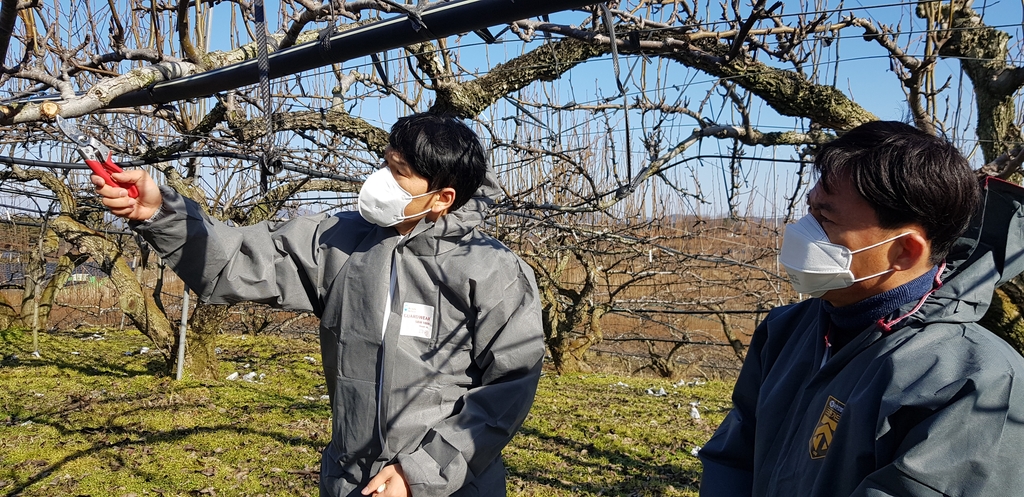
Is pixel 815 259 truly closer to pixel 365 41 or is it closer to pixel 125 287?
pixel 365 41

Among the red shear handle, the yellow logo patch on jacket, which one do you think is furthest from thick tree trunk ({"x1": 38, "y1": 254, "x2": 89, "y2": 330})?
the yellow logo patch on jacket

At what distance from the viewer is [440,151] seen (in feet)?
6.28

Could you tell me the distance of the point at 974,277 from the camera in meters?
1.20

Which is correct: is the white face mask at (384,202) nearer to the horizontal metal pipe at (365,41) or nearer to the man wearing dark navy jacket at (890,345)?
the horizontal metal pipe at (365,41)

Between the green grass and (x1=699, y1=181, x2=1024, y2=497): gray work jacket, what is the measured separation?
2.85m

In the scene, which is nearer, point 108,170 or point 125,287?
point 108,170

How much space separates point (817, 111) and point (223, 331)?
29.9 ft

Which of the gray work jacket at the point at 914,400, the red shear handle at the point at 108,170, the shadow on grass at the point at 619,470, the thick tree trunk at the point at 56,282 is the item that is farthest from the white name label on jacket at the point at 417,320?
the thick tree trunk at the point at 56,282

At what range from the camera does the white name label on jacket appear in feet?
5.98

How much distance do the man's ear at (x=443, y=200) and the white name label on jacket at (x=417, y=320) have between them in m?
0.29

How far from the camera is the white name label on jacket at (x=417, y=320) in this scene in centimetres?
182

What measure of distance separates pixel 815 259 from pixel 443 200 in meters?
1.00

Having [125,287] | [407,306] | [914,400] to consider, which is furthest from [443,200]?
[125,287]

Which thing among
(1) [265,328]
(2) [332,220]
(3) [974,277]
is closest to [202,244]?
(2) [332,220]
